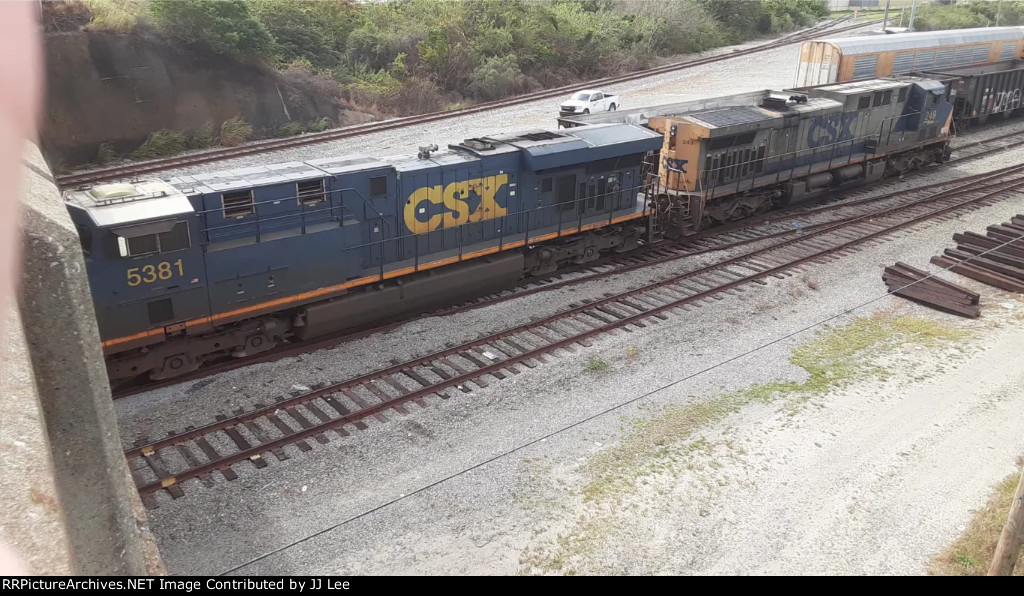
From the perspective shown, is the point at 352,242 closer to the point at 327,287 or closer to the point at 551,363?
→ the point at 327,287

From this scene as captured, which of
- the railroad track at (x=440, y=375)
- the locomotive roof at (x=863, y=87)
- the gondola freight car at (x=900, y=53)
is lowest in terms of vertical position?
the railroad track at (x=440, y=375)

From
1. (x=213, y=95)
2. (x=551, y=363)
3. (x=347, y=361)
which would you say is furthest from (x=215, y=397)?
(x=213, y=95)

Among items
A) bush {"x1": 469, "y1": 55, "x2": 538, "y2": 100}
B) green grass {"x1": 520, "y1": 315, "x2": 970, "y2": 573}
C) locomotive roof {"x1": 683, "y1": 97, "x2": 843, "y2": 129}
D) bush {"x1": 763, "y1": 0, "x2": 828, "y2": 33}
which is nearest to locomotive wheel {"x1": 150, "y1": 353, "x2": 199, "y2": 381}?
green grass {"x1": 520, "y1": 315, "x2": 970, "y2": 573}

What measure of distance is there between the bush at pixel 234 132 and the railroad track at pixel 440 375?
1890 centimetres

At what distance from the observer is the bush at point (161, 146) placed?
26.0 metres

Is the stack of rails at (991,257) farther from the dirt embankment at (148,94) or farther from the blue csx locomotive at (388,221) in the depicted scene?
the dirt embankment at (148,94)

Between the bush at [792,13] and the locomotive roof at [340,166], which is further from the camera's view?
the bush at [792,13]

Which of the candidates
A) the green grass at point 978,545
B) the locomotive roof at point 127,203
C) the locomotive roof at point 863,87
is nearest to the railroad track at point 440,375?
the locomotive roof at point 127,203

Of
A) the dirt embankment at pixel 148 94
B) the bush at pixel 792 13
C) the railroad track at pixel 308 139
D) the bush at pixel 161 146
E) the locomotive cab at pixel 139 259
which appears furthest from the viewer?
the bush at pixel 792 13

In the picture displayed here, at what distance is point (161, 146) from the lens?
1042 inches

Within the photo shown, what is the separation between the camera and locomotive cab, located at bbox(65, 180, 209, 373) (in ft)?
33.7

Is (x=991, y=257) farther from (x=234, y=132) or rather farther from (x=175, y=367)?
(x=234, y=132)

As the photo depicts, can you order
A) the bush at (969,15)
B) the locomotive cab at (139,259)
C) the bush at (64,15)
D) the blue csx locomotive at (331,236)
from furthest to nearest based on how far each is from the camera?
the bush at (969,15) < the bush at (64,15) < the blue csx locomotive at (331,236) < the locomotive cab at (139,259)
